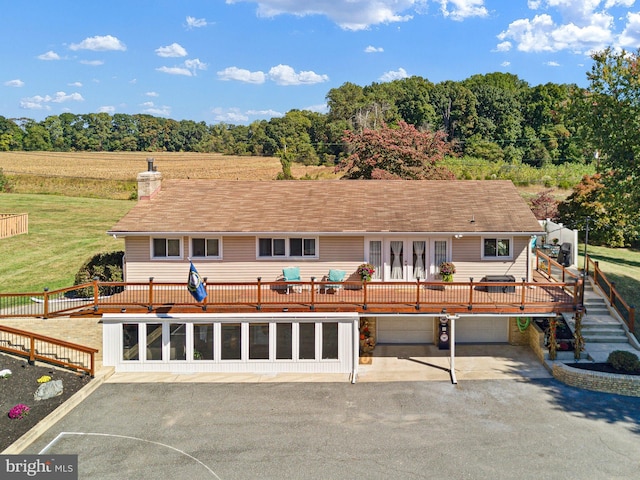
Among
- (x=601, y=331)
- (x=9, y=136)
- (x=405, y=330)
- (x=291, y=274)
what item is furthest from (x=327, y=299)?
(x=9, y=136)

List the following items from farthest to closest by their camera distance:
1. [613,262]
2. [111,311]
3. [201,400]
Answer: [613,262] < [111,311] < [201,400]

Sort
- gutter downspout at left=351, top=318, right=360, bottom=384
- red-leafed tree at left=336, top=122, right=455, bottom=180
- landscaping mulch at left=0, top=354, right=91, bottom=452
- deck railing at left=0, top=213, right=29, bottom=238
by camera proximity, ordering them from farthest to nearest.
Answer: red-leafed tree at left=336, top=122, right=455, bottom=180
deck railing at left=0, top=213, right=29, bottom=238
gutter downspout at left=351, top=318, right=360, bottom=384
landscaping mulch at left=0, top=354, right=91, bottom=452

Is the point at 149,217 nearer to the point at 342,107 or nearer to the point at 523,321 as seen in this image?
the point at 523,321

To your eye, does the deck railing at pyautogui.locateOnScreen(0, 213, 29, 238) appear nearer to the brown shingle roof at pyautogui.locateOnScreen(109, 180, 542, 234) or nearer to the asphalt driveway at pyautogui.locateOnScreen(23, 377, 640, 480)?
the brown shingle roof at pyautogui.locateOnScreen(109, 180, 542, 234)

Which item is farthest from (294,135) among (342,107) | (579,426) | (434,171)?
(579,426)

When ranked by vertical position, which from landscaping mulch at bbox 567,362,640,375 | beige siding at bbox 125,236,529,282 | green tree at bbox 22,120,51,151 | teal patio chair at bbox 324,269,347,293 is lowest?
landscaping mulch at bbox 567,362,640,375

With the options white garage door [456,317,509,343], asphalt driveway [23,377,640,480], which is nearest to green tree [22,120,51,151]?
asphalt driveway [23,377,640,480]

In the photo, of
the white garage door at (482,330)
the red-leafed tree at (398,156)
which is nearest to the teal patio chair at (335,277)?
the white garage door at (482,330)

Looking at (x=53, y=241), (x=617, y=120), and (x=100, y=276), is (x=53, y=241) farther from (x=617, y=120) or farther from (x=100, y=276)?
(x=617, y=120)
